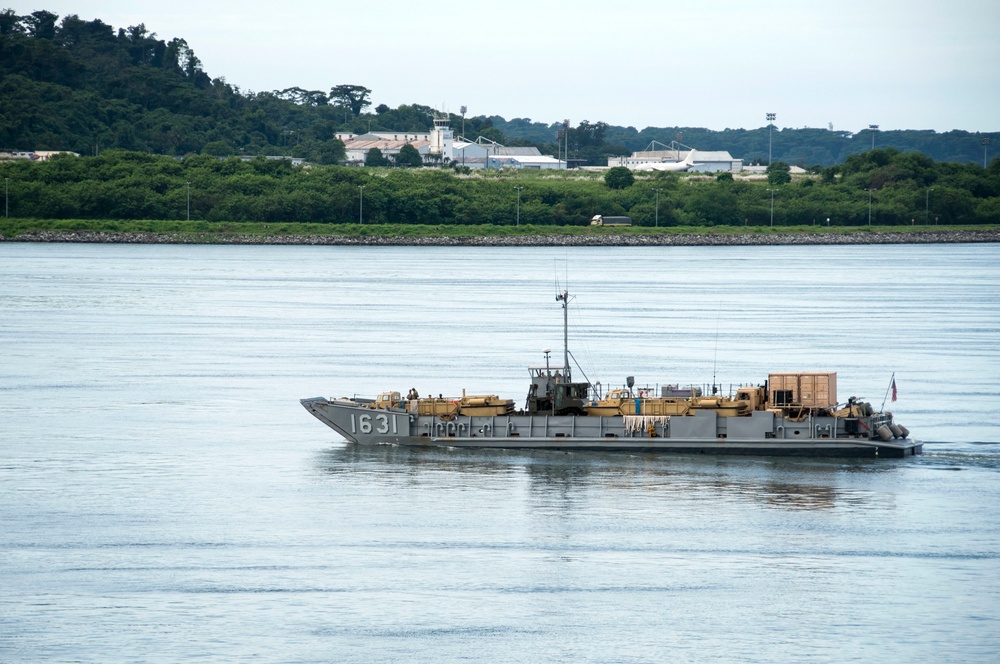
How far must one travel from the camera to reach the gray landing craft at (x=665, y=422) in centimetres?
5209

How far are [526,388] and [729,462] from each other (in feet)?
52.6

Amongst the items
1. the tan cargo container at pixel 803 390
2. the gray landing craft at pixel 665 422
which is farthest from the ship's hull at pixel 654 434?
the tan cargo container at pixel 803 390

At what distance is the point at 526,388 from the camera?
66.2 m

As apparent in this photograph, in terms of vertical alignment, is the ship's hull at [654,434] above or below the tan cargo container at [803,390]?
below

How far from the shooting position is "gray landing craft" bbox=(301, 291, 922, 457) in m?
52.1

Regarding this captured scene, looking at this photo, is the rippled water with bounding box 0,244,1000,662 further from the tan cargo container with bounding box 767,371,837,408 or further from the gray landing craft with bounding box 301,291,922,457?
the tan cargo container with bounding box 767,371,837,408

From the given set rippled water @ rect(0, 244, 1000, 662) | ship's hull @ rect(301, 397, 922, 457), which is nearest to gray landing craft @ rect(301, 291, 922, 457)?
ship's hull @ rect(301, 397, 922, 457)

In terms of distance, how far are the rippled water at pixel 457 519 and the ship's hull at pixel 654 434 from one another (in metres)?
0.70

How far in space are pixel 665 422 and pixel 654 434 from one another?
631mm

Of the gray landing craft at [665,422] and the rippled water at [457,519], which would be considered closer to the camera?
the rippled water at [457,519]

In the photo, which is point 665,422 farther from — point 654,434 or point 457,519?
point 457,519

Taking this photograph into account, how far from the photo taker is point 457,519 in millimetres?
42750

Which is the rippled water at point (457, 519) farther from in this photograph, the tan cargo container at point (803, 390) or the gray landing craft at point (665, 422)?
the tan cargo container at point (803, 390)

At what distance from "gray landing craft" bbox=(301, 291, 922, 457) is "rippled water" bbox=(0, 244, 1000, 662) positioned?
0.80 metres
